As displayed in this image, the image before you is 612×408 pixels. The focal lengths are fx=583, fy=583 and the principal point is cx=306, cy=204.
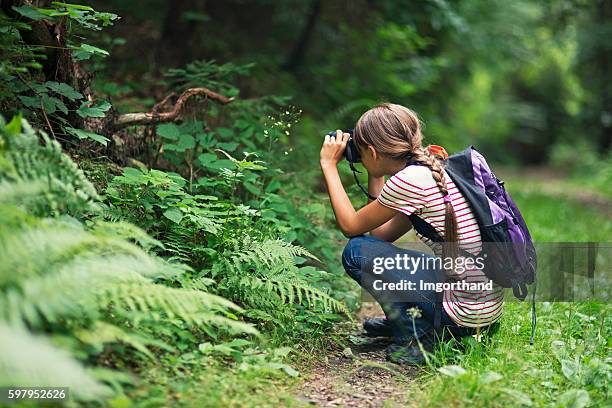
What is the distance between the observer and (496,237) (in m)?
2.95

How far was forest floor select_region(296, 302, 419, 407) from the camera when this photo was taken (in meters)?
2.75

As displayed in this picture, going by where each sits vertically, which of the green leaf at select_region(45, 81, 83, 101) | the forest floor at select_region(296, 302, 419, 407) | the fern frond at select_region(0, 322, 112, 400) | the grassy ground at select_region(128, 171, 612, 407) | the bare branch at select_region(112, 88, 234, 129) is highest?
the green leaf at select_region(45, 81, 83, 101)

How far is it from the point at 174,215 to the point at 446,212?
56.8 inches

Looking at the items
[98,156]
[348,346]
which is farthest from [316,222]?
[98,156]

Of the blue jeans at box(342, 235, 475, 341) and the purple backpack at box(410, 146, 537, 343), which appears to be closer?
the purple backpack at box(410, 146, 537, 343)

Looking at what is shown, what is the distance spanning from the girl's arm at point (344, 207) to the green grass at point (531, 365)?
2.51 feet

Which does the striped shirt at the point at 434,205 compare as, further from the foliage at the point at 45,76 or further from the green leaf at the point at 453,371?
the foliage at the point at 45,76

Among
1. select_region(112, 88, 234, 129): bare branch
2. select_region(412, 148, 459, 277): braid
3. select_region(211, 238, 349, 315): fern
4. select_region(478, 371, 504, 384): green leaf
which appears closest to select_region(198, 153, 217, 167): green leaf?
select_region(112, 88, 234, 129): bare branch

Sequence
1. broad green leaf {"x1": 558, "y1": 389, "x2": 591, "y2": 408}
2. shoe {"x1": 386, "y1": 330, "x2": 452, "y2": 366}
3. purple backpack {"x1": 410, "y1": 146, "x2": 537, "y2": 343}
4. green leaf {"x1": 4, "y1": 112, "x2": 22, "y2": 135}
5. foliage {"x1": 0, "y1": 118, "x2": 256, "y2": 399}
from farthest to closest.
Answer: shoe {"x1": 386, "y1": 330, "x2": 452, "y2": 366} < purple backpack {"x1": 410, "y1": 146, "x2": 537, "y2": 343} < broad green leaf {"x1": 558, "y1": 389, "x2": 591, "y2": 408} < green leaf {"x1": 4, "y1": 112, "x2": 22, "y2": 135} < foliage {"x1": 0, "y1": 118, "x2": 256, "y2": 399}

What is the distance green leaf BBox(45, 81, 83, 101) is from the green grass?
8.07 feet

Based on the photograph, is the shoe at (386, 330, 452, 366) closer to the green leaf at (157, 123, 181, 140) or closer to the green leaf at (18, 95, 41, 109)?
the green leaf at (157, 123, 181, 140)

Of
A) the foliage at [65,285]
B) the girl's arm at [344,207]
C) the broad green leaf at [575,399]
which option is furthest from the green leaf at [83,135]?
the broad green leaf at [575,399]

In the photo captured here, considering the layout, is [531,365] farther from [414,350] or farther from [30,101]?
[30,101]

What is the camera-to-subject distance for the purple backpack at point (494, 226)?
9.70ft
